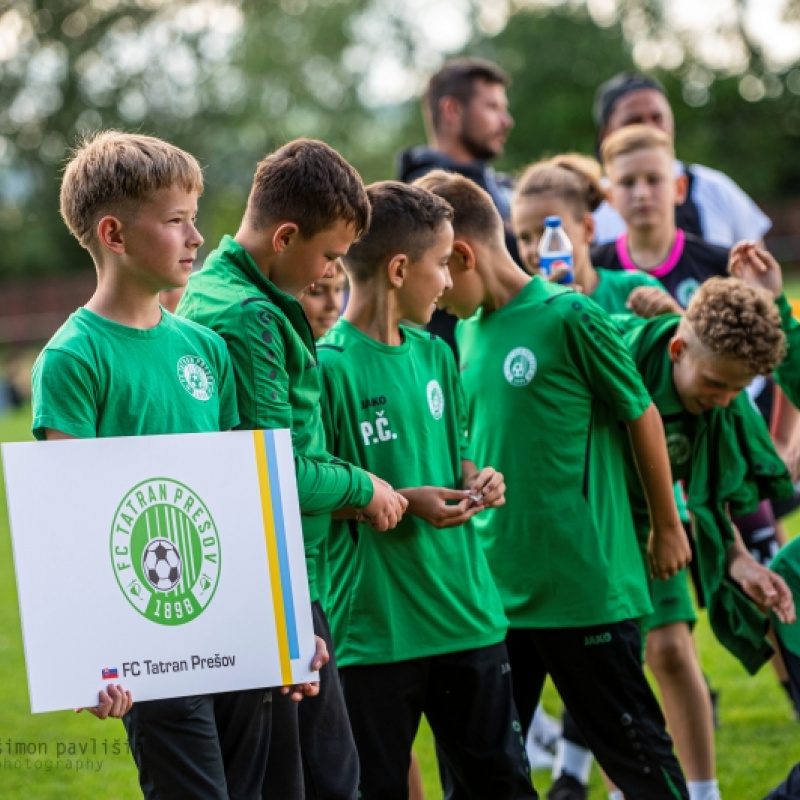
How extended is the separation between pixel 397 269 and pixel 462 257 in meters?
0.39

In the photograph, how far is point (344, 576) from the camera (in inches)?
147

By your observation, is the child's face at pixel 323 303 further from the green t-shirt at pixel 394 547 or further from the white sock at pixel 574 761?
the white sock at pixel 574 761

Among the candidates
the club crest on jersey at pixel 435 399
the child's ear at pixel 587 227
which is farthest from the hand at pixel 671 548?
the child's ear at pixel 587 227

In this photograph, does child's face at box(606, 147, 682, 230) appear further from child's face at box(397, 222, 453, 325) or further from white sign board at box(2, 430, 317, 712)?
white sign board at box(2, 430, 317, 712)

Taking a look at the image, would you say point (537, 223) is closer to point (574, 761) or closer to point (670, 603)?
point (670, 603)

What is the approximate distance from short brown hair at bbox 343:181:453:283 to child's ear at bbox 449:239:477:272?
236mm

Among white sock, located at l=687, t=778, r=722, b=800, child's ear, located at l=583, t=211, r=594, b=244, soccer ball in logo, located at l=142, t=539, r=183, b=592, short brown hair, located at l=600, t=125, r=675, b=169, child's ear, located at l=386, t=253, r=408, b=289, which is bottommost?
white sock, located at l=687, t=778, r=722, b=800

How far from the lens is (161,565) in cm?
286

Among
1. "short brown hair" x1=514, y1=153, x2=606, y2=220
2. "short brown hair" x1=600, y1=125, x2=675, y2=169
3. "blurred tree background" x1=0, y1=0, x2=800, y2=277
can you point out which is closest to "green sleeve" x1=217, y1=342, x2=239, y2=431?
"short brown hair" x1=514, y1=153, x2=606, y2=220

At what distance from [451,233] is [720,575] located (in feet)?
5.02

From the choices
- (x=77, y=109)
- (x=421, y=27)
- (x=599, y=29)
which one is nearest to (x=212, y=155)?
(x=77, y=109)

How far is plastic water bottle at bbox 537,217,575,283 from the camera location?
4652 mm

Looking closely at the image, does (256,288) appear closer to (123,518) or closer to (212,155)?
(123,518)

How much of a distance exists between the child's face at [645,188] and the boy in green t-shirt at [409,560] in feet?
5.79
